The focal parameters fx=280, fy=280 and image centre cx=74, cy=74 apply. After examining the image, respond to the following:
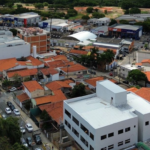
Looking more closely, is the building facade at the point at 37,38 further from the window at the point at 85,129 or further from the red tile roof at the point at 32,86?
the window at the point at 85,129

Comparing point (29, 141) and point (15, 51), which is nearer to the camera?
point (29, 141)

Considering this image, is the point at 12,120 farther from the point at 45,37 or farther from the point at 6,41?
the point at 45,37

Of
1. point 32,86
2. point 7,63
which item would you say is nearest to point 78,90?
point 32,86

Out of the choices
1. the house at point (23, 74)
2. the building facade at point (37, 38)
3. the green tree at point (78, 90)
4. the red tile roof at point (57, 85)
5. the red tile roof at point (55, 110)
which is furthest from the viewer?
the building facade at point (37, 38)

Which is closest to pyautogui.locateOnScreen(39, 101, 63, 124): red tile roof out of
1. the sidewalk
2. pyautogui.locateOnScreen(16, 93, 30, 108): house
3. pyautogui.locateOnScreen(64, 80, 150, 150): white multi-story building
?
pyautogui.locateOnScreen(64, 80, 150, 150): white multi-story building

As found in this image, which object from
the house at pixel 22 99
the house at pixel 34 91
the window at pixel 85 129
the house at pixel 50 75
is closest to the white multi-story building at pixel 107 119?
the window at pixel 85 129

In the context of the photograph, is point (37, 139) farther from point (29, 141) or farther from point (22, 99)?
point (22, 99)

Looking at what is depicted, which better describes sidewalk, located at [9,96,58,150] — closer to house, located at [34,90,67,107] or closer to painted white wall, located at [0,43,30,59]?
house, located at [34,90,67,107]
